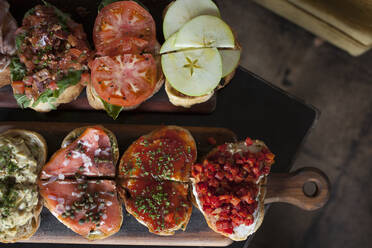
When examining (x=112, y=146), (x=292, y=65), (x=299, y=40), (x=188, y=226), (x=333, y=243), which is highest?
(x=299, y=40)

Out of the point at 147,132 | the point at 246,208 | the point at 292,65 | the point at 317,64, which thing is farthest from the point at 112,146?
the point at 317,64

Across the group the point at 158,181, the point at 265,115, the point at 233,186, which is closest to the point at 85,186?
the point at 158,181

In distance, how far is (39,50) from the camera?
2.70m

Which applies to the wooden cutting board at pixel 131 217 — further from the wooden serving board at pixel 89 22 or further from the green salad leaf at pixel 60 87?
the green salad leaf at pixel 60 87

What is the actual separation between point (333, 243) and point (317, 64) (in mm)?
2554

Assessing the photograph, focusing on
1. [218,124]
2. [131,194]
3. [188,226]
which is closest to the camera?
[131,194]

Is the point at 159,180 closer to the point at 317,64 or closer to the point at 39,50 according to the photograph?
the point at 39,50

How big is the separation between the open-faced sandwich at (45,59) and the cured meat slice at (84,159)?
1.54 feet

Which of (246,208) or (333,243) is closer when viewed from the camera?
(246,208)

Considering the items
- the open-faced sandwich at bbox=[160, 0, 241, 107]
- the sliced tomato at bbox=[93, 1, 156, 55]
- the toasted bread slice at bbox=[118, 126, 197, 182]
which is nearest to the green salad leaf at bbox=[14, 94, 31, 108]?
the sliced tomato at bbox=[93, 1, 156, 55]

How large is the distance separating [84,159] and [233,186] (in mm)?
1317

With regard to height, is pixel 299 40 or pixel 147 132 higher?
pixel 299 40

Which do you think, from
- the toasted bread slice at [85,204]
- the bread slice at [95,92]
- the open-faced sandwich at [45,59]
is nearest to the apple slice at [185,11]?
the bread slice at [95,92]

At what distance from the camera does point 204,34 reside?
258cm
